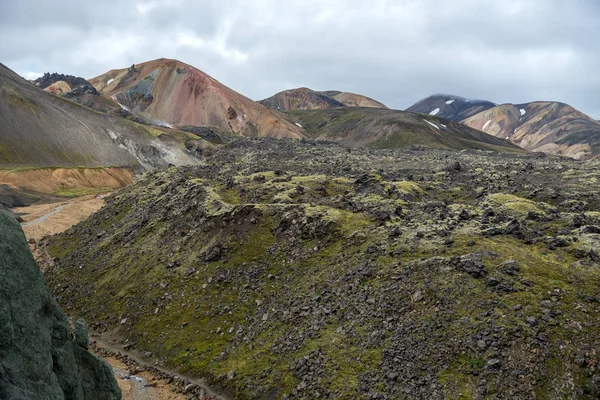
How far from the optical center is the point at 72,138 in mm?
157875

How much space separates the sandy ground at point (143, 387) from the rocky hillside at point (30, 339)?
10.0 meters

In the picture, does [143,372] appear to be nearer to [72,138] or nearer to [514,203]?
[514,203]

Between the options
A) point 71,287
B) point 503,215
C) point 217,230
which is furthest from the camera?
point 71,287

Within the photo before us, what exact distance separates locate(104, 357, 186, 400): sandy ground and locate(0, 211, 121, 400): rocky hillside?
10.0 m

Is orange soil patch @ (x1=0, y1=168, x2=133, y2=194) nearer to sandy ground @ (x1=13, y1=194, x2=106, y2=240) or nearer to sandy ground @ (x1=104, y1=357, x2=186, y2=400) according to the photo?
sandy ground @ (x1=13, y1=194, x2=106, y2=240)

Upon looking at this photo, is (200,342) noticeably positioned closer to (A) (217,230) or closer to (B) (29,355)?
(A) (217,230)

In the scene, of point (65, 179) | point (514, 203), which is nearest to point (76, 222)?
point (65, 179)

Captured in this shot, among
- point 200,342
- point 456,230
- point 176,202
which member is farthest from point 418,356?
point 176,202

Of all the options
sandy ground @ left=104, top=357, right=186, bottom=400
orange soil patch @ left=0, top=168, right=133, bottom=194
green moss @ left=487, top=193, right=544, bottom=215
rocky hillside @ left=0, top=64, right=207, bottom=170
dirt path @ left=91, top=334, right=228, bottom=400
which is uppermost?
rocky hillside @ left=0, top=64, right=207, bottom=170

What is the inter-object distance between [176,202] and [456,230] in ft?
121

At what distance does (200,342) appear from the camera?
119 ft

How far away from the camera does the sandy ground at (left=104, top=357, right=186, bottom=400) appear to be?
31.8 meters

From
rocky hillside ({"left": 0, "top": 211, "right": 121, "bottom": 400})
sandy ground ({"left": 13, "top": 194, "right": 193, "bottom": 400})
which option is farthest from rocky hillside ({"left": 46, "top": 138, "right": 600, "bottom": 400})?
rocky hillside ({"left": 0, "top": 211, "right": 121, "bottom": 400})

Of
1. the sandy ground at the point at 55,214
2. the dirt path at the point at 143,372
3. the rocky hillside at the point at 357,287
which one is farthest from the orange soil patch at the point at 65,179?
the dirt path at the point at 143,372
